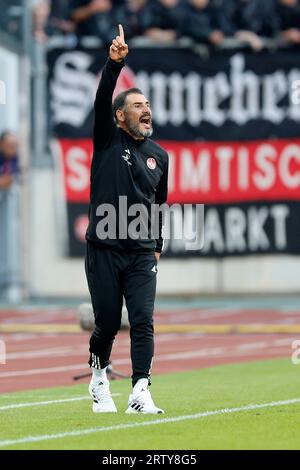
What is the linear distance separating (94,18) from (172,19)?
1.46 metres

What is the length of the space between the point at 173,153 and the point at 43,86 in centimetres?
270

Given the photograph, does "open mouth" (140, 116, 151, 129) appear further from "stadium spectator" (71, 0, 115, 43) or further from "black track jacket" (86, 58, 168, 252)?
"stadium spectator" (71, 0, 115, 43)

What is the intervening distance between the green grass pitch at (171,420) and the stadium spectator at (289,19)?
14308mm

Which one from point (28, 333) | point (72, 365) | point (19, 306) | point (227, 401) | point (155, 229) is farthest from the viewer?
point (19, 306)

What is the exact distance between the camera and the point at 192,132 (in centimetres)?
2802

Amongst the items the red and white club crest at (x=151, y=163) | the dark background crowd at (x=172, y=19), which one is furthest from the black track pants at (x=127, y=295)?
the dark background crowd at (x=172, y=19)

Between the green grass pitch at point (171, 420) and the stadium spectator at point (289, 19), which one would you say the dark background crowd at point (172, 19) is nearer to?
the stadium spectator at point (289, 19)

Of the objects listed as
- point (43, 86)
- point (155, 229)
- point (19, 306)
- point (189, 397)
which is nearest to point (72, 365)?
point (189, 397)

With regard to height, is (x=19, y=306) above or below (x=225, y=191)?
below

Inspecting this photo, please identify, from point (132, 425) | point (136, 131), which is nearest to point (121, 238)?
point (136, 131)

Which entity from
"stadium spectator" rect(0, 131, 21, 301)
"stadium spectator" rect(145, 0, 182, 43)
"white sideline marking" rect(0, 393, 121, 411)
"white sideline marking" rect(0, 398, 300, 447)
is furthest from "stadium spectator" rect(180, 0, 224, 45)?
"white sideline marking" rect(0, 398, 300, 447)

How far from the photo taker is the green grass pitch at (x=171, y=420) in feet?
29.9

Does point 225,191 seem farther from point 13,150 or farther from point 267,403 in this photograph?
point 267,403

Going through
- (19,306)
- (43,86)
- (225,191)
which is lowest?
(19,306)
